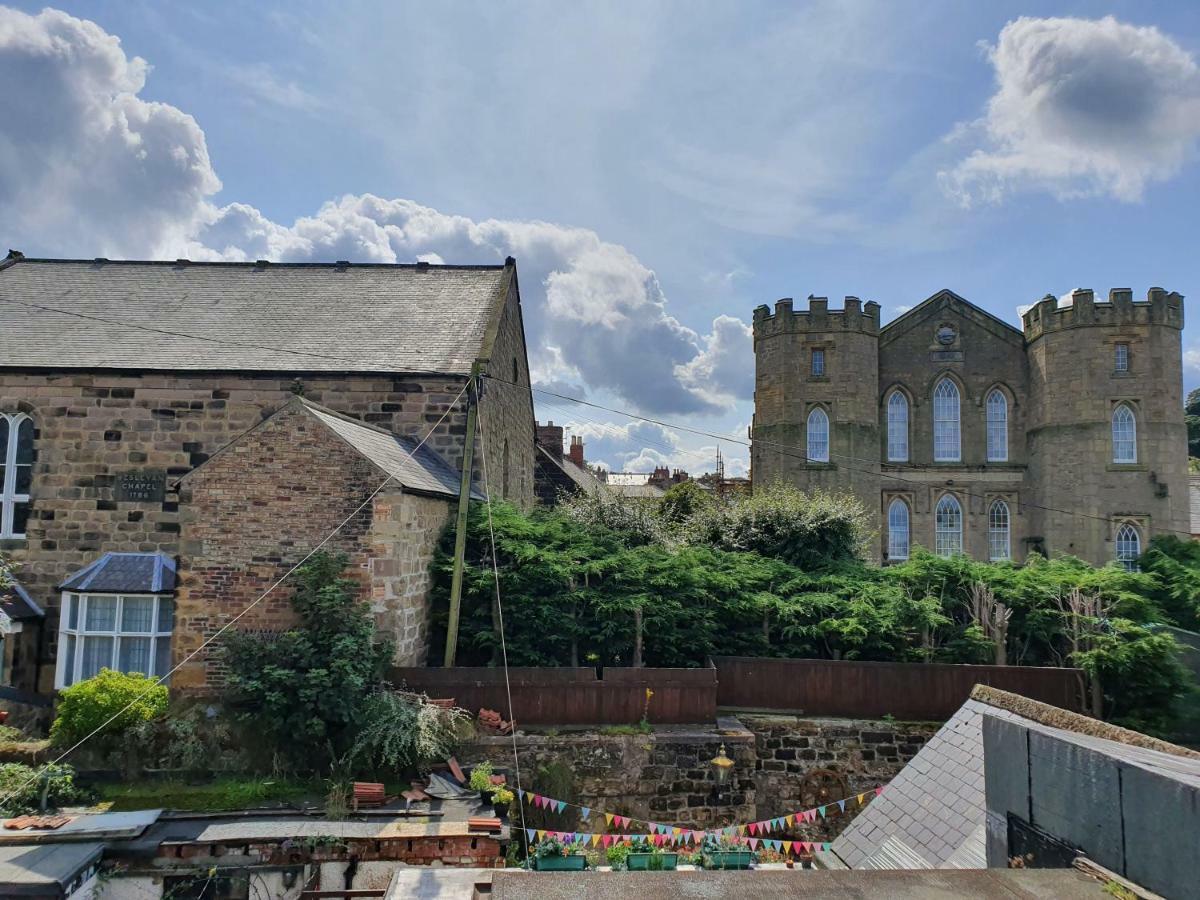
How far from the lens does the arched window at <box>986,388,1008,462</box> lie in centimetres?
2897

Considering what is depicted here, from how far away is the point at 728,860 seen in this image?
1002 cm

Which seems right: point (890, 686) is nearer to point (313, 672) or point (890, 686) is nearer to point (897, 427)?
point (313, 672)

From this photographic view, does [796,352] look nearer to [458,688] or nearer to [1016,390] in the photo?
[1016,390]

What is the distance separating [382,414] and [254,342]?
152 inches

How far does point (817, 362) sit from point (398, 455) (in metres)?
20.0

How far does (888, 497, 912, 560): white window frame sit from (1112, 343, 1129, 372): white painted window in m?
9.25

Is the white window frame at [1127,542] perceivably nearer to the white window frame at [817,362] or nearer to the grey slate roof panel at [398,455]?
the white window frame at [817,362]

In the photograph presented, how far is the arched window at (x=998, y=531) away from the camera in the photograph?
28641mm

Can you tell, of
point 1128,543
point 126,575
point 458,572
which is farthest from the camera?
point 1128,543

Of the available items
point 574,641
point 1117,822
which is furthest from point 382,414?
point 1117,822

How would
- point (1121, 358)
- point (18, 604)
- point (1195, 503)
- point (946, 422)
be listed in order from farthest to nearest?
point (1195, 503)
point (946, 422)
point (1121, 358)
point (18, 604)

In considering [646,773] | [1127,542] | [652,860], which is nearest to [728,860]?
[652,860]

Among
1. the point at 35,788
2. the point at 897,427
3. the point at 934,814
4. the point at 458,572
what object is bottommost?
the point at 35,788

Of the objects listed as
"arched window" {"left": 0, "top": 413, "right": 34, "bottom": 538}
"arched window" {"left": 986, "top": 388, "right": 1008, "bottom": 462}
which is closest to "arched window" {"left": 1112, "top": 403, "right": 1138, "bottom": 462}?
"arched window" {"left": 986, "top": 388, "right": 1008, "bottom": 462}
